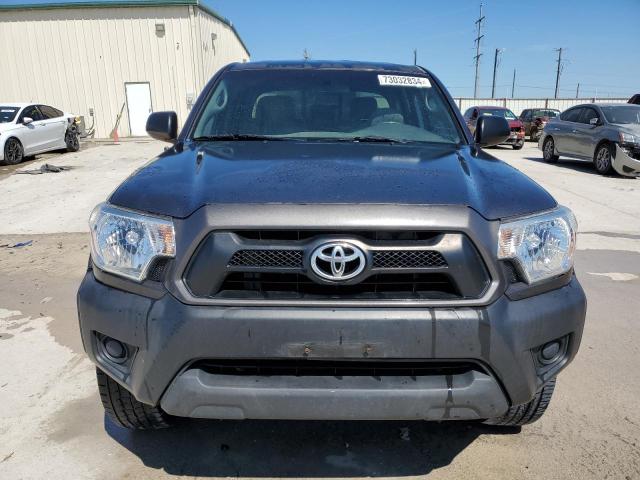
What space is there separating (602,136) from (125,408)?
1263cm

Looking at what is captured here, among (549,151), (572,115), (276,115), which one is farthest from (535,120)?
(276,115)

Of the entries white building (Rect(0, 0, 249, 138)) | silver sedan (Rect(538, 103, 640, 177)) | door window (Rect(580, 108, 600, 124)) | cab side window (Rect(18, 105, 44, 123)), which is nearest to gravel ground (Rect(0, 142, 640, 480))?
silver sedan (Rect(538, 103, 640, 177))

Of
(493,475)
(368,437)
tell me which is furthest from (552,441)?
(368,437)

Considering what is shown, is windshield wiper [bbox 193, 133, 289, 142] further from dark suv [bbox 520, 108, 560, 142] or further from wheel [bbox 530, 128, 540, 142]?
wheel [bbox 530, 128, 540, 142]

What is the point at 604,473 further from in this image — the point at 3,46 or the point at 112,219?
the point at 3,46

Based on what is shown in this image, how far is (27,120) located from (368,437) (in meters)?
14.6

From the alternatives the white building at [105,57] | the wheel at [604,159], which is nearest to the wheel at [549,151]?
the wheel at [604,159]

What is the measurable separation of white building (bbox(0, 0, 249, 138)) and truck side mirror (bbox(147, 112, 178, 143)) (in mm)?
21578

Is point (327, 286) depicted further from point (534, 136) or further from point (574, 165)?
point (534, 136)

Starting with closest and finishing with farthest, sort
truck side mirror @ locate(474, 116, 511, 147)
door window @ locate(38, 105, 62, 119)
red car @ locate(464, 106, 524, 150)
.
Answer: truck side mirror @ locate(474, 116, 511, 147)
door window @ locate(38, 105, 62, 119)
red car @ locate(464, 106, 524, 150)

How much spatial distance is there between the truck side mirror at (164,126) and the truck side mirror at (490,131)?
1.96 metres

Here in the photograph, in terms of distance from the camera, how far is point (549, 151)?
14.8 m

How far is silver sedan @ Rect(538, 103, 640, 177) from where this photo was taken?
11.3 m

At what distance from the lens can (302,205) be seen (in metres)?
1.80
